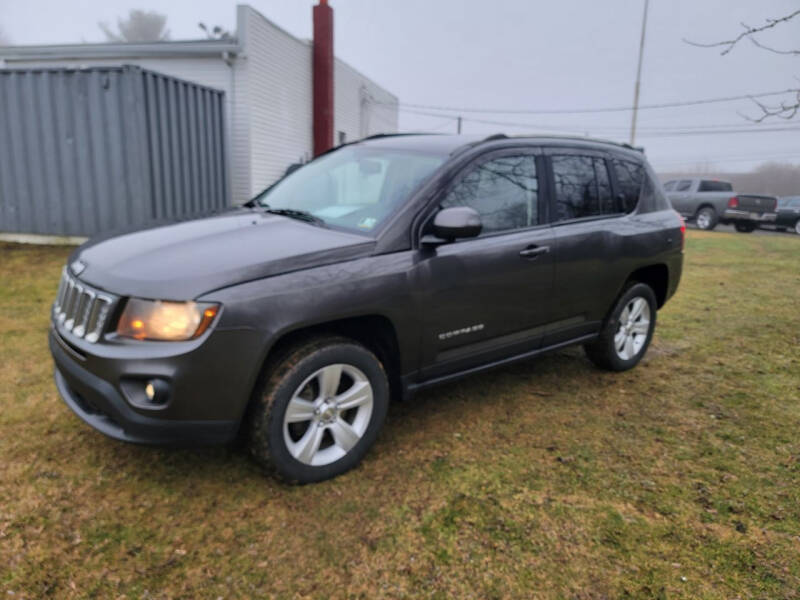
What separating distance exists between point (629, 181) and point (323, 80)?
13577mm

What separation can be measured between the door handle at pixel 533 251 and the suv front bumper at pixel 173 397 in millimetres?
1865

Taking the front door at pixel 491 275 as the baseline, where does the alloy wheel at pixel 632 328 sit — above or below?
below

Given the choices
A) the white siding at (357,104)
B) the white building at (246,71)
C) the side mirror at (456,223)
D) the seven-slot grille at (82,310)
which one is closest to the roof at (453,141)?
the side mirror at (456,223)

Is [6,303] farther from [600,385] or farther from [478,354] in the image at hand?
[600,385]

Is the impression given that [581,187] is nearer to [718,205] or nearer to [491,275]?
[491,275]

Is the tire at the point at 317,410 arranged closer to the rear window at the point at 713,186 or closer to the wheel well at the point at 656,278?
the wheel well at the point at 656,278

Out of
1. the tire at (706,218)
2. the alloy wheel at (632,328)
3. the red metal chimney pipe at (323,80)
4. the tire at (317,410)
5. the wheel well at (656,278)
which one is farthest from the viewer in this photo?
the tire at (706,218)

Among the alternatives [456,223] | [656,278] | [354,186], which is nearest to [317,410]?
[456,223]

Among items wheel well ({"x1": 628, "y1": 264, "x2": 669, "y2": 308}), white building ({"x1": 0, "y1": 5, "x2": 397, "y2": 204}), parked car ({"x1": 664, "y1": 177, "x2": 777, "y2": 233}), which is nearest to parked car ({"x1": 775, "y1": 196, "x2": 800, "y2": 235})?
parked car ({"x1": 664, "y1": 177, "x2": 777, "y2": 233})

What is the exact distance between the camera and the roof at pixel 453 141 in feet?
11.5

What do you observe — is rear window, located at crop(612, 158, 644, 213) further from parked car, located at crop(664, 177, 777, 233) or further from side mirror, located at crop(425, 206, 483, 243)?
parked car, located at crop(664, 177, 777, 233)

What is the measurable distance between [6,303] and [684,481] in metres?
6.50

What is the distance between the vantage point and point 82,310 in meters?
2.70

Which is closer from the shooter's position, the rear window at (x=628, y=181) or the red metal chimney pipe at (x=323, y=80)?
the rear window at (x=628, y=181)
